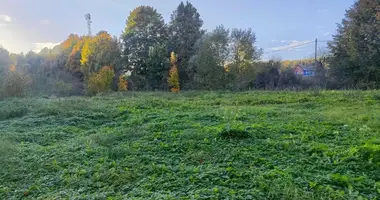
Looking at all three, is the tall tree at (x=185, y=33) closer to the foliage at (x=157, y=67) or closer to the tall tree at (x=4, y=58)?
the foliage at (x=157, y=67)

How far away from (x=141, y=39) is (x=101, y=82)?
5899 millimetres

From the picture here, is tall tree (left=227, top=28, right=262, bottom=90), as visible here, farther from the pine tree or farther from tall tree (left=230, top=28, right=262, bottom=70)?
the pine tree

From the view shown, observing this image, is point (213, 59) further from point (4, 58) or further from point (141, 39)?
point (4, 58)

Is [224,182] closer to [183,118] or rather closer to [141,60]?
[183,118]

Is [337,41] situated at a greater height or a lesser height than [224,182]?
greater

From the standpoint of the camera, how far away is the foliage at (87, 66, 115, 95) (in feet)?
63.2

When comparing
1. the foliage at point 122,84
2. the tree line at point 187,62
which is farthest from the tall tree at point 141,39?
the foliage at point 122,84

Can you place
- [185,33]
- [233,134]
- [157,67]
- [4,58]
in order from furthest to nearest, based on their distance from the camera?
1. [4,58]
2. [185,33]
3. [157,67]
4. [233,134]

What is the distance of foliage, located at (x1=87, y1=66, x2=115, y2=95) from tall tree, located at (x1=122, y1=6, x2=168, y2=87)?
3.76m

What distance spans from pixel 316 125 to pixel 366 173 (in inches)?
111

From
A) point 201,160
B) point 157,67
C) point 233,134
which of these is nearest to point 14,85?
point 157,67

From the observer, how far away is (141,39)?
77.3 ft

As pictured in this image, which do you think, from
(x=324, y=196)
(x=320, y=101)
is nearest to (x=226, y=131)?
(x=324, y=196)

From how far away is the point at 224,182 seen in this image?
3322 mm
